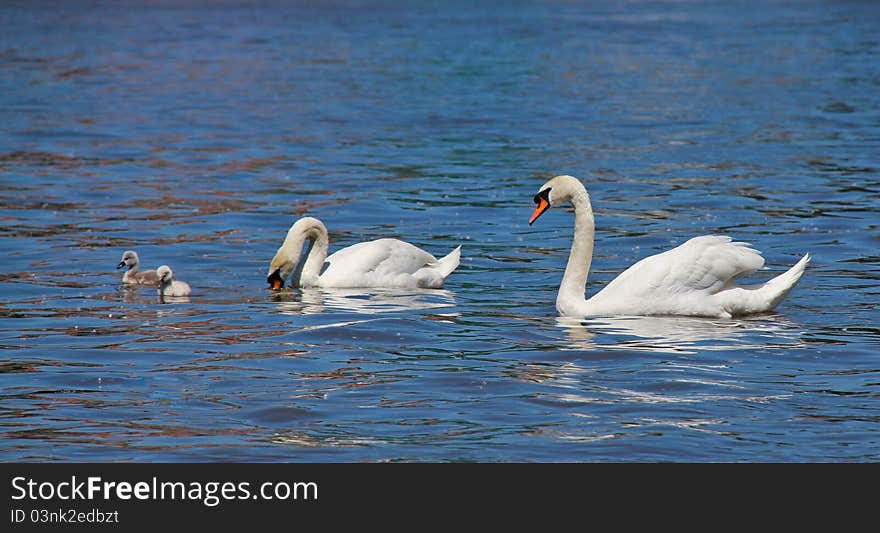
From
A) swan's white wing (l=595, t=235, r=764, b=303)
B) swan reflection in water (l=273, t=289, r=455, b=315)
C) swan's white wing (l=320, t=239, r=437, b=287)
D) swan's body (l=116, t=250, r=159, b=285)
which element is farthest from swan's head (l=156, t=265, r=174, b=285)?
swan's white wing (l=595, t=235, r=764, b=303)

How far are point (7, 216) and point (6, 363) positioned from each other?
26.1 ft

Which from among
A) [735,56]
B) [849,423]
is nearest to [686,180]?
[849,423]

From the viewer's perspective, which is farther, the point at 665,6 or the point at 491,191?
the point at 665,6

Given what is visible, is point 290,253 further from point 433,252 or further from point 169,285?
point 433,252

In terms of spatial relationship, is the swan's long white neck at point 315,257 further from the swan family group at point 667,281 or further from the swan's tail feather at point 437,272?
the swan family group at point 667,281

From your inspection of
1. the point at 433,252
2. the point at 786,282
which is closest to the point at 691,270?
the point at 786,282

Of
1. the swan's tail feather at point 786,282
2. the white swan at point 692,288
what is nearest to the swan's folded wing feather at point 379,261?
the white swan at point 692,288

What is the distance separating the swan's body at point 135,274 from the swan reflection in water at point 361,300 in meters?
1.10

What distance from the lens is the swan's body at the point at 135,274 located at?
14.7m

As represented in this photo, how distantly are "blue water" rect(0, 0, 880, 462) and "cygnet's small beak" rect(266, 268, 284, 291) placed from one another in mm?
195

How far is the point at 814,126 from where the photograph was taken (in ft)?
93.9

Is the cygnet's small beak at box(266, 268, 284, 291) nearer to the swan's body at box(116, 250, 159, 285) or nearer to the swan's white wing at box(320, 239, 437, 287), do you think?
the swan's white wing at box(320, 239, 437, 287)

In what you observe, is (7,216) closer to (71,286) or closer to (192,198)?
(192,198)

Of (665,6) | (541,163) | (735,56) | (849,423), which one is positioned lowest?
(849,423)
